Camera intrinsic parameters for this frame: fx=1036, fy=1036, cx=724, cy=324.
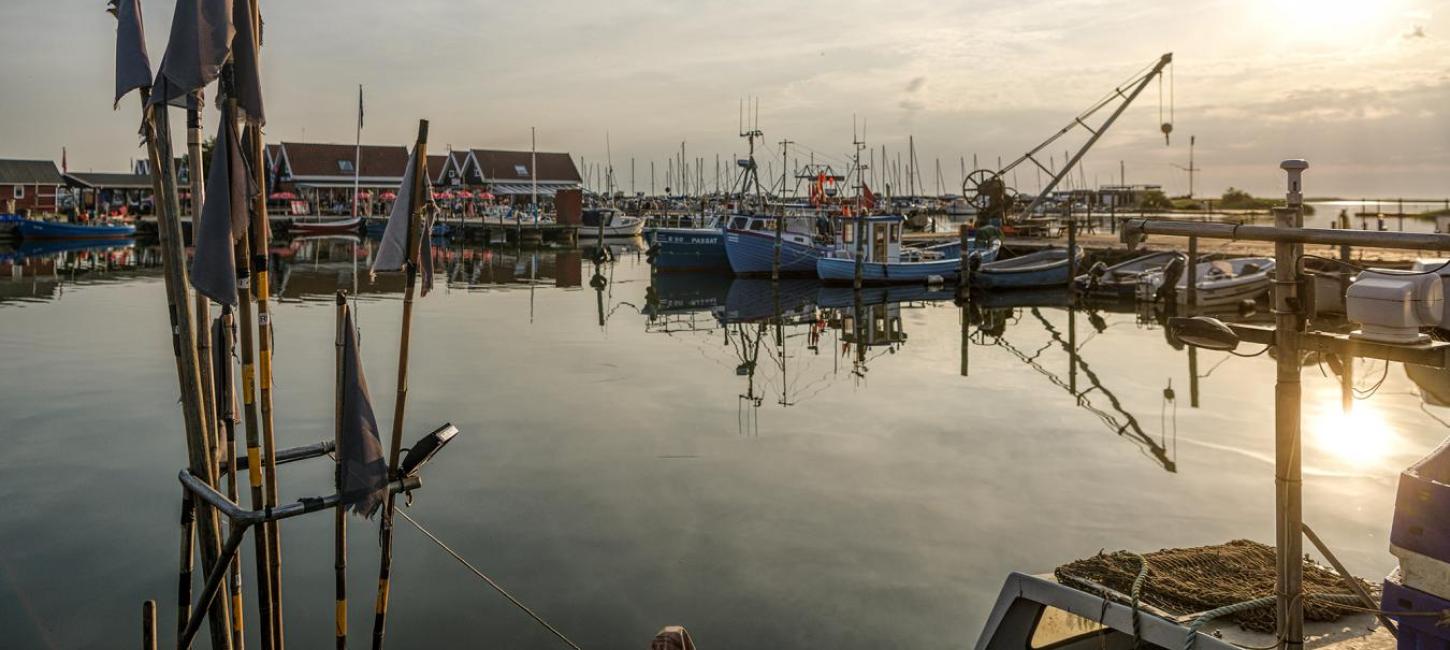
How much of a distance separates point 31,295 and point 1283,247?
3315 centimetres

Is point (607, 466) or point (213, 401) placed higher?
point (213, 401)

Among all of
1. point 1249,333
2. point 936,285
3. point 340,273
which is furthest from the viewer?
point 340,273

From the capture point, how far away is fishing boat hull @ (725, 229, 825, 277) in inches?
1427

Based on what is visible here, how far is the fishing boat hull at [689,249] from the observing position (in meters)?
39.8

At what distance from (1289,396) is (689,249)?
1429 inches

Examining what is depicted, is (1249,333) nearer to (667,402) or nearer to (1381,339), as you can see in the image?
(1381,339)

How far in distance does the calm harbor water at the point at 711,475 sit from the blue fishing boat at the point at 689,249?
17.7 m

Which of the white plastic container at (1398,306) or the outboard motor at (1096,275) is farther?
the outboard motor at (1096,275)

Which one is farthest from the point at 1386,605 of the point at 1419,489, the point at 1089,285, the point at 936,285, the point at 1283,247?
the point at 936,285

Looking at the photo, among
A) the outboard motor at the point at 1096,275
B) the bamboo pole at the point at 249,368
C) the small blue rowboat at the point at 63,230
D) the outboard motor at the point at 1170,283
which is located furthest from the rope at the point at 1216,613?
the small blue rowboat at the point at 63,230

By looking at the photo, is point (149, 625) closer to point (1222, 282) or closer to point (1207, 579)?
point (1207, 579)

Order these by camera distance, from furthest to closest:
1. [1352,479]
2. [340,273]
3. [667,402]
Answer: [340,273]
[667,402]
[1352,479]

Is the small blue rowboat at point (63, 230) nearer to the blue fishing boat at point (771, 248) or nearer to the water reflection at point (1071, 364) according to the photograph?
the blue fishing boat at point (771, 248)

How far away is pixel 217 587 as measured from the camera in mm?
4586
